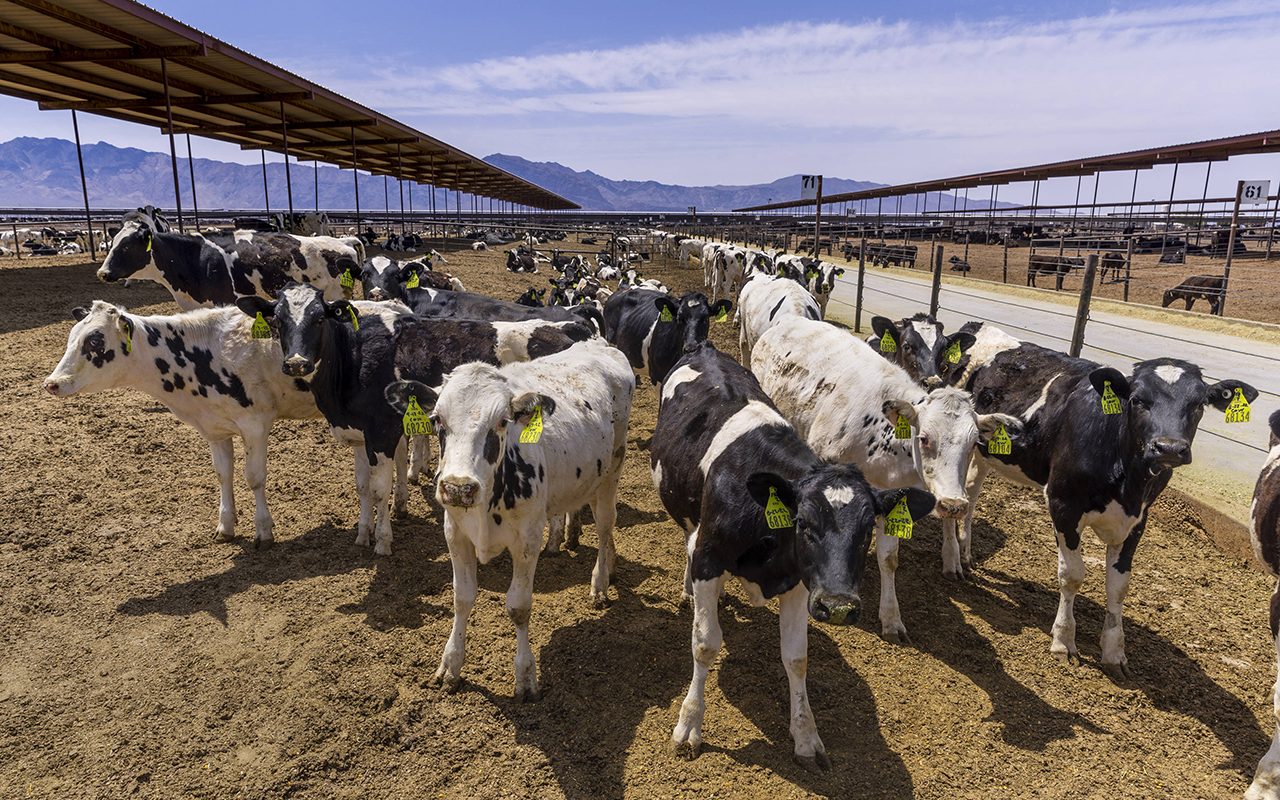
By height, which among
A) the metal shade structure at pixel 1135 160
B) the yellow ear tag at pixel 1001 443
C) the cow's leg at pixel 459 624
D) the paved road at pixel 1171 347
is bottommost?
the cow's leg at pixel 459 624

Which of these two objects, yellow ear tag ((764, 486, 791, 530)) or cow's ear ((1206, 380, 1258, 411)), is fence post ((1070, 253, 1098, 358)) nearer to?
cow's ear ((1206, 380, 1258, 411))

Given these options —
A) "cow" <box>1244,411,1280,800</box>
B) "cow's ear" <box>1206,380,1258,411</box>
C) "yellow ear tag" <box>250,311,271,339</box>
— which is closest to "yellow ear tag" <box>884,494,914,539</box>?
"cow" <box>1244,411,1280,800</box>

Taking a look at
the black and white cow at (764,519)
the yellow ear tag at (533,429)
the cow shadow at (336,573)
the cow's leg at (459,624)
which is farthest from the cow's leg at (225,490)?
the black and white cow at (764,519)

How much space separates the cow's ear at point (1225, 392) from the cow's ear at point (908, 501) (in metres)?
2.32

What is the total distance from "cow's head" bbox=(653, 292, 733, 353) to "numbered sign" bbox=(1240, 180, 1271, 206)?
17.7 m

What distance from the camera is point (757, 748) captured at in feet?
12.4

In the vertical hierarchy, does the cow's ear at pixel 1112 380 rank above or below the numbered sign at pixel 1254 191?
below

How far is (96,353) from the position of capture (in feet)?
18.7

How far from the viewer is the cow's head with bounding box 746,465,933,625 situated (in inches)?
118

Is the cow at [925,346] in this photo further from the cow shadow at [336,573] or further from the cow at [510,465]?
the cow shadow at [336,573]

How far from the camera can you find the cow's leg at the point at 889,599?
15.8 feet

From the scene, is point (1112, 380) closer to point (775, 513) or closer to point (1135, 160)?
point (775, 513)

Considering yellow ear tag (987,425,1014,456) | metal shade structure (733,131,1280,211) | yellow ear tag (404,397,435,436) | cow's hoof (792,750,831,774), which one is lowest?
cow's hoof (792,750,831,774)

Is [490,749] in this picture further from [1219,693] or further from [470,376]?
[1219,693]
